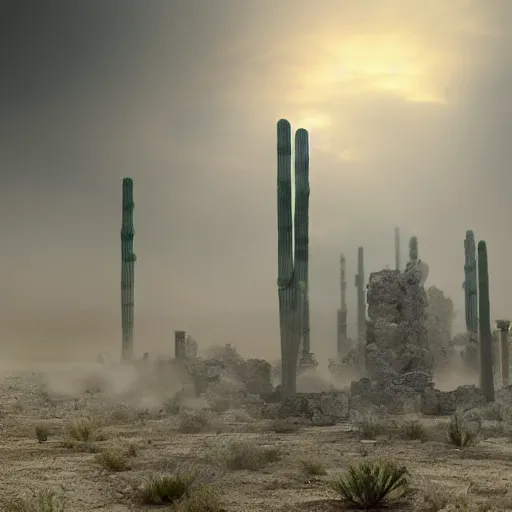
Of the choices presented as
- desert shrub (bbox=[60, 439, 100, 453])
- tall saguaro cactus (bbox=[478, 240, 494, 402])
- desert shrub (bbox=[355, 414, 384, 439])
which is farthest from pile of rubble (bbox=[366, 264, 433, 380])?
desert shrub (bbox=[60, 439, 100, 453])

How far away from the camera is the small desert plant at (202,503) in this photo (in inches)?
385

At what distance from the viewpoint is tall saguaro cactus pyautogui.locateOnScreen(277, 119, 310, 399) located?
2445 cm

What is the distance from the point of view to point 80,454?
49.3ft

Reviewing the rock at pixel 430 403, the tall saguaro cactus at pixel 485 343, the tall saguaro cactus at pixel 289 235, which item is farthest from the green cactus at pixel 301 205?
the tall saguaro cactus at pixel 485 343

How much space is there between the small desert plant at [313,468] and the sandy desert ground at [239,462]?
0.06 feet


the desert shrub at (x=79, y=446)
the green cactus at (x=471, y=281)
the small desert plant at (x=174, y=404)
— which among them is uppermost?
the green cactus at (x=471, y=281)

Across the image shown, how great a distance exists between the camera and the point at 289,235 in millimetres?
24938

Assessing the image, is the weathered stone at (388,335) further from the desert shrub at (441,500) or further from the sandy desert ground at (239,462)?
the desert shrub at (441,500)

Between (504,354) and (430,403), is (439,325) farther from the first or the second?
(430,403)

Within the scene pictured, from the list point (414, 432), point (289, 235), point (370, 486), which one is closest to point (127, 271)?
point (289, 235)

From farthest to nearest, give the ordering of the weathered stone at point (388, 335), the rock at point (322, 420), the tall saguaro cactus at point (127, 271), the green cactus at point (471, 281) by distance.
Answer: the green cactus at point (471, 281) < the tall saguaro cactus at point (127, 271) < the weathered stone at point (388, 335) < the rock at point (322, 420)

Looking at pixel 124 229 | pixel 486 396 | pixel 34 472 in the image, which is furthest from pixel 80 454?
pixel 124 229

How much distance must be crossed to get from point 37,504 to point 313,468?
473 centimetres

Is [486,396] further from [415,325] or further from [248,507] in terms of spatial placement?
[248,507]
